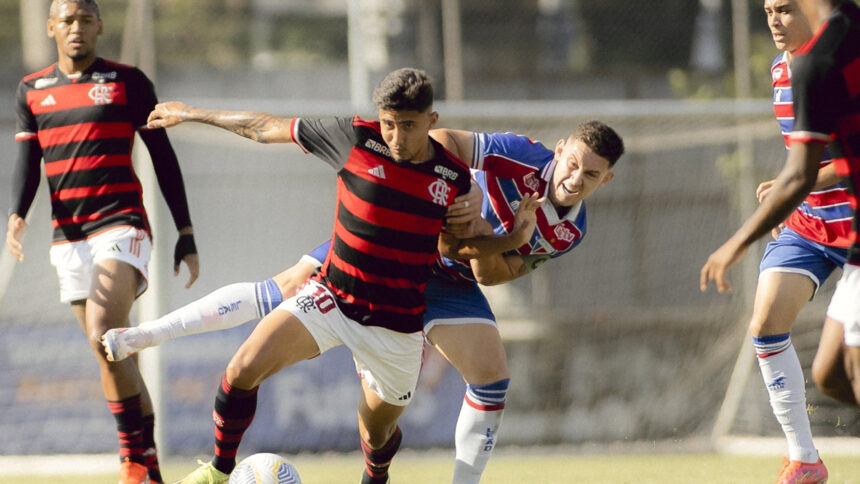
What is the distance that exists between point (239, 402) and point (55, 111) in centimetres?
199

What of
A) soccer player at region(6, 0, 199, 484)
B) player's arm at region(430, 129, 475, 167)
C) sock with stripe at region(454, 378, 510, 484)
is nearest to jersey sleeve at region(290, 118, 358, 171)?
player's arm at region(430, 129, 475, 167)

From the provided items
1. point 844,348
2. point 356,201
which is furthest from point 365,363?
point 844,348

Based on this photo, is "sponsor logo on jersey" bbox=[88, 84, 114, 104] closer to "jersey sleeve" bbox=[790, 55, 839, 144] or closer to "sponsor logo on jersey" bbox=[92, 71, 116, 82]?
"sponsor logo on jersey" bbox=[92, 71, 116, 82]

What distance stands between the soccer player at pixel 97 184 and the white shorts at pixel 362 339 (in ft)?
3.93

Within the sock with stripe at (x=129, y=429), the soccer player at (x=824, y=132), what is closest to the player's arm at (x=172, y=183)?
the sock with stripe at (x=129, y=429)

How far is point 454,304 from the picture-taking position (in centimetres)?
533

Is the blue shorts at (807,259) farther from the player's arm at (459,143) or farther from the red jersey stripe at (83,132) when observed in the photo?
the red jersey stripe at (83,132)

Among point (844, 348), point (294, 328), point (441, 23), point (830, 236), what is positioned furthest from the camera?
point (441, 23)

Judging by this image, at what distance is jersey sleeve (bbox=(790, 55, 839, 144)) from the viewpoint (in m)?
3.71

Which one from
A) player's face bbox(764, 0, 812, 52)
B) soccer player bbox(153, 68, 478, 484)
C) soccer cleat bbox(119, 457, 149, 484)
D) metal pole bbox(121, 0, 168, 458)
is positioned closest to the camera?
soccer player bbox(153, 68, 478, 484)

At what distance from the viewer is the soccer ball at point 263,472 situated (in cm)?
470

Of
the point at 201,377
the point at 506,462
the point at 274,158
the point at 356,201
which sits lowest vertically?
the point at 506,462

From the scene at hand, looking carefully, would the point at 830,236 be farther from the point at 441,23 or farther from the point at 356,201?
the point at 441,23

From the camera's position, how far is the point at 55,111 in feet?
18.9
